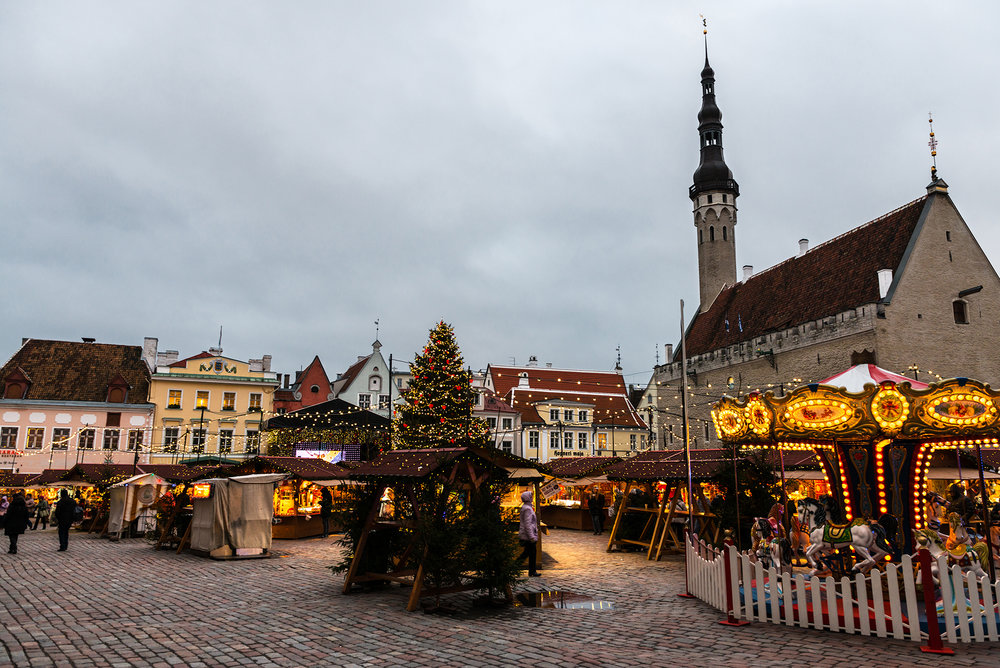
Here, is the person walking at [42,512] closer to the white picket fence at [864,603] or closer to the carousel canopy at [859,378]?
the white picket fence at [864,603]

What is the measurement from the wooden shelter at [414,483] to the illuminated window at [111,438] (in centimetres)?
3940

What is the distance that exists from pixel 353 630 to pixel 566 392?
51.7m

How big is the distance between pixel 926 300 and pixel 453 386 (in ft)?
76.5

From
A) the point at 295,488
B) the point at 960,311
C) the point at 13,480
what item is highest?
the point at 960,311

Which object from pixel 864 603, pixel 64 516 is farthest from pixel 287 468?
pixel 864 603

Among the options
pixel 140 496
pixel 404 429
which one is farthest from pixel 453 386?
pixel 140 496

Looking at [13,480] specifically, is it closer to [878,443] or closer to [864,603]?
[878,443]

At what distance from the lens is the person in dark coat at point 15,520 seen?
55.5 feet

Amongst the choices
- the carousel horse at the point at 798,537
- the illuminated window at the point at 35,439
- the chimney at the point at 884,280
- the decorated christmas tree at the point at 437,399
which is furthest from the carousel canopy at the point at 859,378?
the illuminated window at the point at 35,439

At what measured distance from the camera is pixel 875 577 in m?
8.18

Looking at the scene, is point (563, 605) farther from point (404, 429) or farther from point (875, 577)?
point (404, 429)

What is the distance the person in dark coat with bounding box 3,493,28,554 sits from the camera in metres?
16.9

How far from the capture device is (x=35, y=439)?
4250cm

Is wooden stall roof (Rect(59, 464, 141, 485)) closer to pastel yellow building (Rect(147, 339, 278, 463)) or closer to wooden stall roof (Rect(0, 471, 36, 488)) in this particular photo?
wooden stall roof (Rect(0, 471, 36, 488))
